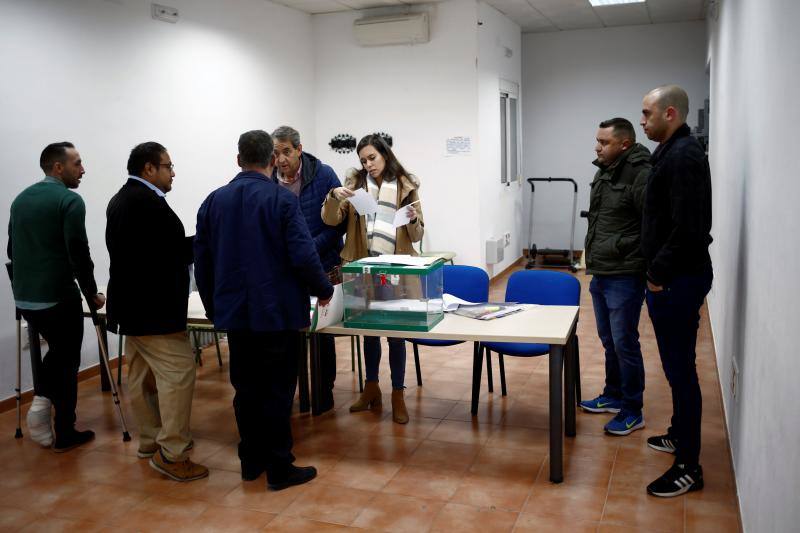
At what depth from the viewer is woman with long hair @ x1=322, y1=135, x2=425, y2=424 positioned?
3.81 meters

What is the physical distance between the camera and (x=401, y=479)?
10.9 feet

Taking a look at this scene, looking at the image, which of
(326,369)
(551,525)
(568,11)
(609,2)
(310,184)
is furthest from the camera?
(568,11)

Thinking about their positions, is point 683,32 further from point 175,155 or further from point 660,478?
point 660,478

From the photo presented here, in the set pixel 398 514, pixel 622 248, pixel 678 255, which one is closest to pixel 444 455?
pixel 398 514

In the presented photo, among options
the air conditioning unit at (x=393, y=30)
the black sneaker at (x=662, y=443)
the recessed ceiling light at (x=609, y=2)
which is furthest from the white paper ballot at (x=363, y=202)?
the recessed ceiling light at (x=609, y=2)

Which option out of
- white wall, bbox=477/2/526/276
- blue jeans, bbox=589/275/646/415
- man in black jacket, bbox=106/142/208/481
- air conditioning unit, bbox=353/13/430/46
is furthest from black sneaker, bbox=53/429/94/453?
air conditioning unit, bbox=353/13/430/46

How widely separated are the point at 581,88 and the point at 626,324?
6.66 metres

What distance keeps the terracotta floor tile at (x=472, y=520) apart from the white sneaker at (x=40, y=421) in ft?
7.17

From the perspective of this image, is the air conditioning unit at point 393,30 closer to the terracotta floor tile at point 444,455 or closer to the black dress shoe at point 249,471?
the terracotta floor tile at point 444,455

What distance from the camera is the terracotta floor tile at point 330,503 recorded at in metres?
2.99

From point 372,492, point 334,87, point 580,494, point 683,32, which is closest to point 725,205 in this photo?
point 580,494

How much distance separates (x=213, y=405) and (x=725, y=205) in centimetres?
326

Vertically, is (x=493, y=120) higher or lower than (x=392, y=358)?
higher

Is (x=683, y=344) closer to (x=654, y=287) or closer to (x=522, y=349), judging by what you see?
(x=654, y=287)
